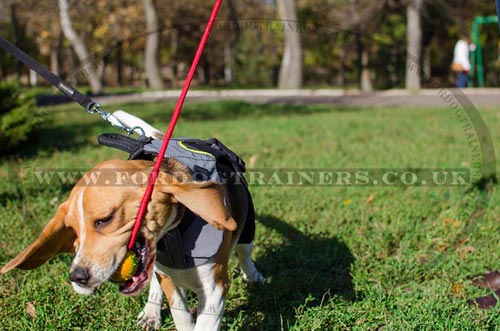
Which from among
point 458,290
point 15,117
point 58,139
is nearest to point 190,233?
point 458,290

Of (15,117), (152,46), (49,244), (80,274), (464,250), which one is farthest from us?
(152,46)

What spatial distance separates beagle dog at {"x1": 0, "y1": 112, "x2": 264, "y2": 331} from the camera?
2.01 m

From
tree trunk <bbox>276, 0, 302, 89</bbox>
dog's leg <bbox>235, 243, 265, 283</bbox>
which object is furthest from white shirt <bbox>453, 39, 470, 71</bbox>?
dog's leg <bbox>235, 243, 265, 283</bbox>

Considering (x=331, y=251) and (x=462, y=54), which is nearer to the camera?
(x=331, y=251)

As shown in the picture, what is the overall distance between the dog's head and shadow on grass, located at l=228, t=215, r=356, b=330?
1026mm

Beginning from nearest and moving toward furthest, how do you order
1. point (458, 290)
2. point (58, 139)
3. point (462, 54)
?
point (458, 290) → point (58, 139) → point (462, 54)

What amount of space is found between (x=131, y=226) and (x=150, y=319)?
3.60 ft

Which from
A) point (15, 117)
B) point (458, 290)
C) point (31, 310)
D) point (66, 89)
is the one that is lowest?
point (458, 290)

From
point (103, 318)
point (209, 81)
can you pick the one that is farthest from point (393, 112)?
point (209, 81)

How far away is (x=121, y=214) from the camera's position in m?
2.04

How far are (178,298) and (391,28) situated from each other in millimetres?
27075

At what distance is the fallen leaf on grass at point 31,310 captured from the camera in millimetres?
2977

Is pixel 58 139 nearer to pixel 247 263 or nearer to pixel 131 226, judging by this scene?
pixel 247 263

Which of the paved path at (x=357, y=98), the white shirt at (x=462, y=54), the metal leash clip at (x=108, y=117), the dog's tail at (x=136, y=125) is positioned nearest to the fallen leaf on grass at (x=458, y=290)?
the dog's tail at (x=136, y=125)
